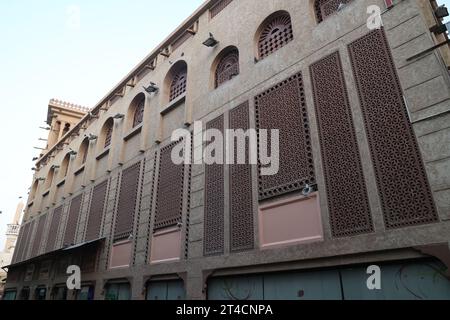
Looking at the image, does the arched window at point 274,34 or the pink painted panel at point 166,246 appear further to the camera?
the pink painted panel at point 166,246

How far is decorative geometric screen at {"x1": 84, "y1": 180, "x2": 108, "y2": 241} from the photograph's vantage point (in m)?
12.6

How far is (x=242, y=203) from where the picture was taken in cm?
707

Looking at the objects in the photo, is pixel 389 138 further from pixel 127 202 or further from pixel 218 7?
pixel 127 202

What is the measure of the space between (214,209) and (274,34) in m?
4.52

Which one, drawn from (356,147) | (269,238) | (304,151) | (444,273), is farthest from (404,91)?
(269,238)

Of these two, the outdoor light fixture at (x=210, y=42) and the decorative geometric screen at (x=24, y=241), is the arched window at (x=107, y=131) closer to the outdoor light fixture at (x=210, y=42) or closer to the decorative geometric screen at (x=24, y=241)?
the outdoor light fixture at (x=210, y=42)

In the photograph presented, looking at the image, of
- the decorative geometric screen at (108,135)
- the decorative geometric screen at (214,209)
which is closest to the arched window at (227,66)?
the decorative geometric screen at (214,209)

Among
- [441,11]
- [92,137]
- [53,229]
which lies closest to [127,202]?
[92,137]

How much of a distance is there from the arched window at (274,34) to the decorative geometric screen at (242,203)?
1583 millimetres

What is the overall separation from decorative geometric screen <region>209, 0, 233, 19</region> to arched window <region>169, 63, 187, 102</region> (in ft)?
6.34

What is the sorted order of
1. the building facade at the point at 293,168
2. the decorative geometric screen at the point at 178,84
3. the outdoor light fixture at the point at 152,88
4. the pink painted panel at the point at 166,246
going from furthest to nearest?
the outdoor light fixture at the point at 152,88
the decorative geometric screen at the point at 178,84
the pink painted panel at the point at 166,246
the building facade at the point at 293,168

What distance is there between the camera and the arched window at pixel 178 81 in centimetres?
1106

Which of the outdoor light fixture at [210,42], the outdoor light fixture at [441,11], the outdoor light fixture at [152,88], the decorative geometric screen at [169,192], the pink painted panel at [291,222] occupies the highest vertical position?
the outdoor light fixture at [152,88]

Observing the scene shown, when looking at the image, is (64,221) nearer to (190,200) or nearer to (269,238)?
(190,200)
